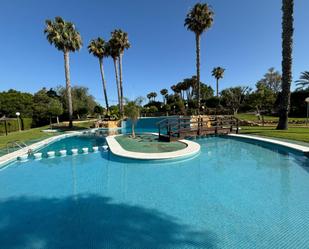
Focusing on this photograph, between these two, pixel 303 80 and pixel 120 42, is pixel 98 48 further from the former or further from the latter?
pixel 303 80

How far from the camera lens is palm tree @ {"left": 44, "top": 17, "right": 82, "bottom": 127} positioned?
60.3 feet

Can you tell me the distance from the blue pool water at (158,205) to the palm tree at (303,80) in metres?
32.8

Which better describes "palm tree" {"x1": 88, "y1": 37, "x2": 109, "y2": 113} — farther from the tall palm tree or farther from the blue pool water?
the blue pool water

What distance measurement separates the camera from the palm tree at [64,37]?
1838 centimetres

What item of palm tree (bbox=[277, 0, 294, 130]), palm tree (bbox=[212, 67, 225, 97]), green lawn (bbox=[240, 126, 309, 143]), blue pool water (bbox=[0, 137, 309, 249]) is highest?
palm tree (bbox=[212, 67, 225, 97])

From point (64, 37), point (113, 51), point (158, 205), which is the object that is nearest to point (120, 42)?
point (113, 51)

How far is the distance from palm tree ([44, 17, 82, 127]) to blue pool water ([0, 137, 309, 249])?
1580 centimetres

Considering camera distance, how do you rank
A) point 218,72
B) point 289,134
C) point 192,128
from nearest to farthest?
point 289,134, point 192,128, point 218,72

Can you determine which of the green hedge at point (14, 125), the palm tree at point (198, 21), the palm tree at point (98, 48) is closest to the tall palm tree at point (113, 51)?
the palm tree at point (98, 48)

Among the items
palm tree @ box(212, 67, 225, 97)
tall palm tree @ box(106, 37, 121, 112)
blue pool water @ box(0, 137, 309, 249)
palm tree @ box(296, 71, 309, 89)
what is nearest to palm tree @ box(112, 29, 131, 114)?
tall palm tree @ box(106, 37, 121, 112)

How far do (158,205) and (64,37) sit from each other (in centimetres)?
2089

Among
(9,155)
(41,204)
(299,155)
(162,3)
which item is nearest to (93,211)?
(41,204)

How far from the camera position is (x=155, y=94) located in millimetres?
65062

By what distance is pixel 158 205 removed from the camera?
404 cm
